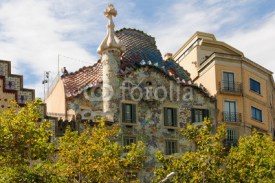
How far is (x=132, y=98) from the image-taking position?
3853 cm

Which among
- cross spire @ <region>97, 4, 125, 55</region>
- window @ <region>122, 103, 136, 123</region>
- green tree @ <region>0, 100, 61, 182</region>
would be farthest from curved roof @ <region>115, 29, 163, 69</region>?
green tree @ <region>0, 100, 61, 182</region>

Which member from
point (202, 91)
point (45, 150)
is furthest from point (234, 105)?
point (45, 150)

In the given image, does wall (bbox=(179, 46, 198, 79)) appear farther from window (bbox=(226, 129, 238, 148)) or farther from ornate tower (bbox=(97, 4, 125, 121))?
ornate tower (bbox=(97, 4, 125, 121))

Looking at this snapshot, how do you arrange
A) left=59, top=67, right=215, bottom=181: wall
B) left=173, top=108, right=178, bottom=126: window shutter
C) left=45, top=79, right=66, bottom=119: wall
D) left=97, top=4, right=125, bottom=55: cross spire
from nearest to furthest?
left=59, top=67, right=215, bottom=181: wall
left=45, top=79, right=66, bottom=119: wall
left=97, top=4, right=125, bottom=55: cross spire
left=173, top=108, right=178, bottom=126: window shutter

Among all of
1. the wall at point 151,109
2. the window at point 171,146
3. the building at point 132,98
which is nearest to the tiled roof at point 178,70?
the building at point 132,98

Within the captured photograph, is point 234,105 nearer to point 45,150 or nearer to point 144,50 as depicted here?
point 144,50

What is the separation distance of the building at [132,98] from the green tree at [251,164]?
6437 millimetres

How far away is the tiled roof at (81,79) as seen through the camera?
38.2 meters

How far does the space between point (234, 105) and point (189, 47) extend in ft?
23.4

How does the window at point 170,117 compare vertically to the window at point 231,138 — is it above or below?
above

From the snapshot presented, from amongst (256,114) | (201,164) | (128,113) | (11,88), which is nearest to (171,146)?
(128,113)

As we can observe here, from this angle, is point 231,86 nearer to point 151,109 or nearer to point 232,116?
point 232,116

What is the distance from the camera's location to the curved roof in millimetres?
40375

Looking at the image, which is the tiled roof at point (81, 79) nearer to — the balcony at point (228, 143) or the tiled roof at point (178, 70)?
the tiled roof at point (178, 70)
